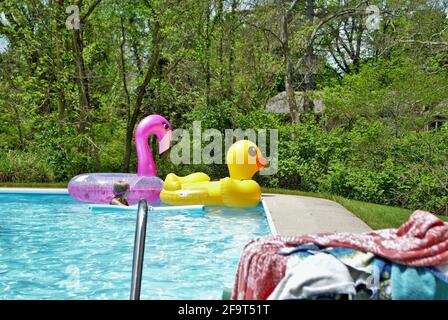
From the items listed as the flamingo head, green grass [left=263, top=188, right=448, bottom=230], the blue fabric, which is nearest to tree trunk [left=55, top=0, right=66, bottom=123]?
the flamingo head

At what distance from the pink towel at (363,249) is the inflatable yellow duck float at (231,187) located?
6.76 meters

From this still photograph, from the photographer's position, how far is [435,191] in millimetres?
10602

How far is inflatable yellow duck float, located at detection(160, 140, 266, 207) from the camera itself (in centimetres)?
971

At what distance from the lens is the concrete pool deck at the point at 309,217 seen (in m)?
6.70

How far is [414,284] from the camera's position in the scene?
253 cm

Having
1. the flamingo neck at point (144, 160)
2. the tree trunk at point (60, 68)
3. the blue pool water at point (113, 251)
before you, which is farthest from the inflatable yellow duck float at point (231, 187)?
the tree trunk at point (60, 68)

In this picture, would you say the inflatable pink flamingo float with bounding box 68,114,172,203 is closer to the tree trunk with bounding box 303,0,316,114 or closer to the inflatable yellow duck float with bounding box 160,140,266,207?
the inflatable yellow duck float with bounding box 160,140,266,207

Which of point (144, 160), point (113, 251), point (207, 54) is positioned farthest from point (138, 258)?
point (207, 54)

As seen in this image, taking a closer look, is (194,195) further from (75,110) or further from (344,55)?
(344,55)

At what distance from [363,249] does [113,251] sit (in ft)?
14.2

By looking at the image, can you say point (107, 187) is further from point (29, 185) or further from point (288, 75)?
point (288, 75)
